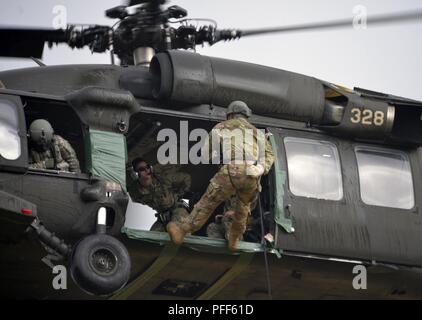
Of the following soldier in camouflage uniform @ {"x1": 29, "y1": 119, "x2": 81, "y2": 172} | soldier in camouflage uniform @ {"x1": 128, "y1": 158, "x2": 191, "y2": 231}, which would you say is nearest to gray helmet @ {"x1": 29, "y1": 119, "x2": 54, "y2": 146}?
soldier in camouflage uniform @ {"x1": 29, "y1": 119, "x2": 81, "y2": 172}

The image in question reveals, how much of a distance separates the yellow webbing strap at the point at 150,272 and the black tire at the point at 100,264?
568 millimetres

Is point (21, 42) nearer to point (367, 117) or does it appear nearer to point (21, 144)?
point (21, 144)

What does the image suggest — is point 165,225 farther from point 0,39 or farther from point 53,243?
point 0,39

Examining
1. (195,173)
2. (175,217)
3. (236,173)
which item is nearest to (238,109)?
(236,173)

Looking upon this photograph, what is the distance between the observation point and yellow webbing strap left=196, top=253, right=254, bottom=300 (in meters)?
10.5

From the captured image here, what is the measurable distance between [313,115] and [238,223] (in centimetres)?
176

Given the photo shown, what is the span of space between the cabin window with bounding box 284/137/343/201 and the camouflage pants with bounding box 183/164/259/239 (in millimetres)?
828

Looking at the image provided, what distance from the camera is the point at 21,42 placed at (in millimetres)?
10727

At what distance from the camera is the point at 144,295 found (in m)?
11.0

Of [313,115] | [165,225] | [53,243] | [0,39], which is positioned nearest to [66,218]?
[53,243]

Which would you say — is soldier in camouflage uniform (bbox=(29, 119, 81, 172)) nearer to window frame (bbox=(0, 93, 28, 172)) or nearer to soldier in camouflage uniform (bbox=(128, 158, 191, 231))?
window frame (bbox=(0, 93, 28, 172))

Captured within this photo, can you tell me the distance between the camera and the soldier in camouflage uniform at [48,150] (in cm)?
1005

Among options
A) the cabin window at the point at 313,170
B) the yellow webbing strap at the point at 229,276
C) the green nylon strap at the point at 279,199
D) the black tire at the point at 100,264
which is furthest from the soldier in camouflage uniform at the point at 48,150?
the cabin window at the point at 313,170

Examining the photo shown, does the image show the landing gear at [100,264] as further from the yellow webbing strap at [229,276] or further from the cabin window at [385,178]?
the cabin window at [385,178]
